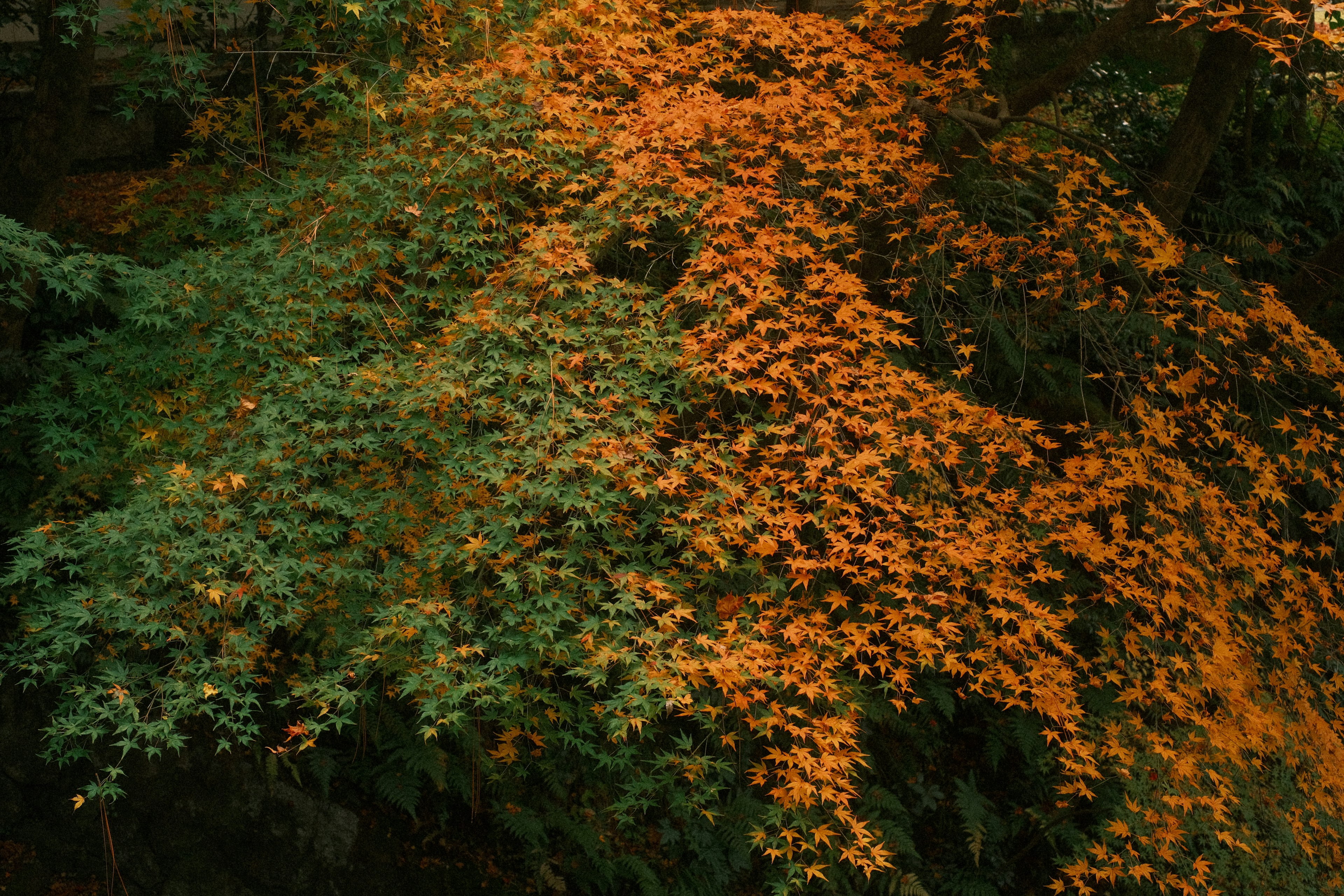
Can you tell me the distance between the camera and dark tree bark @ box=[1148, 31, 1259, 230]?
17.5 feet

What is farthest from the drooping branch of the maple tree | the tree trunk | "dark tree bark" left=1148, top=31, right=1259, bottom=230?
the tree trunk

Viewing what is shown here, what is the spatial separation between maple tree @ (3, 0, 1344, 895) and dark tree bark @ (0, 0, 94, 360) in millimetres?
325

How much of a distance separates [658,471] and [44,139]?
373 centimetres

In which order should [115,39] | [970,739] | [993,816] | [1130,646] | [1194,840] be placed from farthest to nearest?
[970,739] → [993,816] → [1194,840] → [115,39] → [1130,646]

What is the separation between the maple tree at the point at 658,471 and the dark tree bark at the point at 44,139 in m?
0.32

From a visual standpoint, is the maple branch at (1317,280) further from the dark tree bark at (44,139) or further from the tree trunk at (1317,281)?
the dark tree bark at (44,139)

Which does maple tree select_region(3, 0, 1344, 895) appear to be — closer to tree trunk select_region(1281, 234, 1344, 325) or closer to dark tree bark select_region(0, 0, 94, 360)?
dark tree bark select_region(0, 0, 94, 360)

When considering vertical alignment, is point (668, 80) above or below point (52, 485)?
above

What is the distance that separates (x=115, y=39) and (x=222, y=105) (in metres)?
0.51

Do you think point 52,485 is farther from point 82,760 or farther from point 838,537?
point 838,537

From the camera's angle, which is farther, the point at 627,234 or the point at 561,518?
the point at 627,234

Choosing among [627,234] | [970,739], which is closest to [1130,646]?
[970,739]

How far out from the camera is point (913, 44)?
207 inches

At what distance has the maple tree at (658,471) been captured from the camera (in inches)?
134
